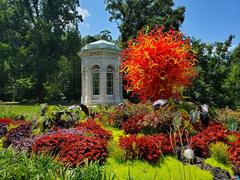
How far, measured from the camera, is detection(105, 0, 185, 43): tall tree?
30016 millimetres

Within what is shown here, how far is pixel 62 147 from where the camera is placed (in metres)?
6.22

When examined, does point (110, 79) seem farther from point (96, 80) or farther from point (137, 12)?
point (137, 12)

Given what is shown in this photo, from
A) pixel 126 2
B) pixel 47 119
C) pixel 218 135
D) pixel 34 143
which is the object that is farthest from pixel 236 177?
pixel 126 2

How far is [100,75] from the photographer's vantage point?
21.9 m

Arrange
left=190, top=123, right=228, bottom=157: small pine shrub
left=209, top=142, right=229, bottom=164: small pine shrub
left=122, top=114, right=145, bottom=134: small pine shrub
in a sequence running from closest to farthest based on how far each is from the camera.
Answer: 1. left=209, top=142, right=229, bottom=164: small pine shrub
2. left=190, top=123, right=228, bottom=157: small pine shrub
3. left=122, top=114, right=145, bottom=134: small pine shrub

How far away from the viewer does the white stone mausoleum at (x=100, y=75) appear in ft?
71.2

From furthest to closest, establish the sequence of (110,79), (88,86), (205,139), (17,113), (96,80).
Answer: (110,79) → (96,80) → (88,86) → (17,113) → (205,139)

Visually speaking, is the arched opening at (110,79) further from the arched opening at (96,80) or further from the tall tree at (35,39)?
the tall tree at (35,39)

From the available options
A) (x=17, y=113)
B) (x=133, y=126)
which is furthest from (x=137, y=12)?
(x=133, y=126)

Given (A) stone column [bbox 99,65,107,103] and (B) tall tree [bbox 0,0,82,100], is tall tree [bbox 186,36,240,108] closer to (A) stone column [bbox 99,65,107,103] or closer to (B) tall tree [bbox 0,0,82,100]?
(A) stone column [bbox 99,65,107,103]

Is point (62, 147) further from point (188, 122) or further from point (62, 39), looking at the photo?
point (62, 39)

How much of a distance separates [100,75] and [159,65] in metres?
11.3

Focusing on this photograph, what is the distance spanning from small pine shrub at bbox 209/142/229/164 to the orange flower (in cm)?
432

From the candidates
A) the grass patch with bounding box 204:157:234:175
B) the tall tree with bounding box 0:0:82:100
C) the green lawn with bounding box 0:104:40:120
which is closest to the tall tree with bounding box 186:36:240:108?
the green lawn with bounding box 0:104:40:120
